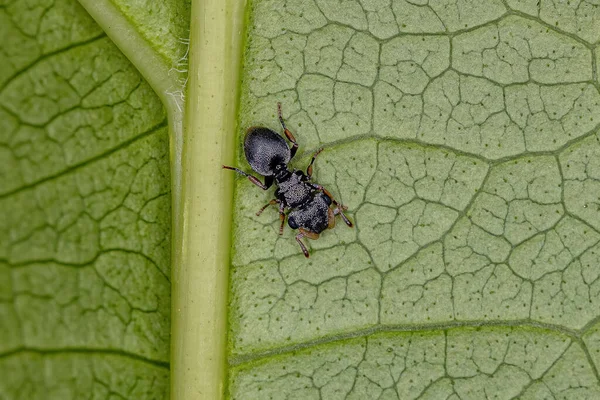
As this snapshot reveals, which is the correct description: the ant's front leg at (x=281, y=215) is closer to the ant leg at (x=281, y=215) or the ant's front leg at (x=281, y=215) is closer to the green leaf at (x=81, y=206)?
the ant leg at (x=281, y=215)

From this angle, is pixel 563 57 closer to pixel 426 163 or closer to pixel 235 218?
pixel 426 163

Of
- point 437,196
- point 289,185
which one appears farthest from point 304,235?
point 437,196

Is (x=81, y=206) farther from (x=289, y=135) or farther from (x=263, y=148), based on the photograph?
(x=289, y=135)

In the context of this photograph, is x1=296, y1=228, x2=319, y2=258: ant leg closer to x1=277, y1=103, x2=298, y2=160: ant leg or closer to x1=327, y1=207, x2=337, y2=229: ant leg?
x1=327, y1=207, x2=337, y2=229: ant leg

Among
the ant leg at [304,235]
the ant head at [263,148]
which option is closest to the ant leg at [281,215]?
the ant leg at [304,235]

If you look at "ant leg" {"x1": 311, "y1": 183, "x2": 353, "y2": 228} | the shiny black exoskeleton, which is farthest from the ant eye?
"ant leg" {"x1": 311, "y1": 183, "x2": 353, "y2": 228}
